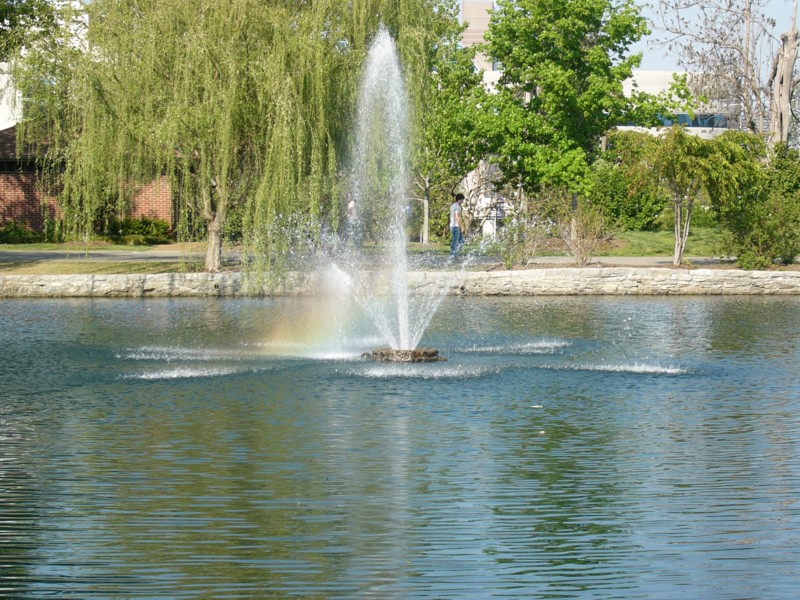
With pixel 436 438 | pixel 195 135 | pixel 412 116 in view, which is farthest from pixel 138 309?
pixel 436 438

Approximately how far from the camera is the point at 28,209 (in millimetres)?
44812

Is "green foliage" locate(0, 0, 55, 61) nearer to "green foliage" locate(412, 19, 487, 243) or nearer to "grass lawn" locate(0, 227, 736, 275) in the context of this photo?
"grass lawn" locate(0, 227, 736, 275)

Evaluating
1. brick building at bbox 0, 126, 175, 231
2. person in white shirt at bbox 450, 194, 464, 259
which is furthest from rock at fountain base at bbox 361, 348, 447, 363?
brick building at bbox 0, 126, 175, 231

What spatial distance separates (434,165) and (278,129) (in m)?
16.7

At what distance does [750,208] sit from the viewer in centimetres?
3309

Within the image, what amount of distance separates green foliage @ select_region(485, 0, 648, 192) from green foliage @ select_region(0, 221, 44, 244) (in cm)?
1640

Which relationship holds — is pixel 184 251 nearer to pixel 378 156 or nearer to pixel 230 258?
A: pixel 230 258

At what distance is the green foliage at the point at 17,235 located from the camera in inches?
1666

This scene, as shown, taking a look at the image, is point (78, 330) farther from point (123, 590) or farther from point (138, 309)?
point (123, 590)

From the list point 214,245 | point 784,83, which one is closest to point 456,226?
point 214,245

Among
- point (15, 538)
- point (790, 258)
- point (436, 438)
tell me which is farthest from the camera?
point (790, 258)

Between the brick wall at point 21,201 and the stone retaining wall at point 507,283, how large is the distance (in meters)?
16.3

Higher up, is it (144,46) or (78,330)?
(144,46)

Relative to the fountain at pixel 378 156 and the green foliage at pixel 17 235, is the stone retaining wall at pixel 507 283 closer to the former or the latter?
the fountain at pixel 378 156
